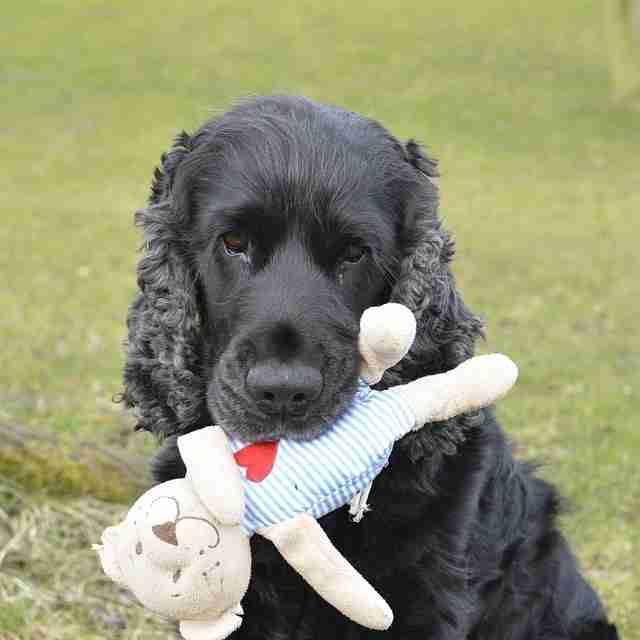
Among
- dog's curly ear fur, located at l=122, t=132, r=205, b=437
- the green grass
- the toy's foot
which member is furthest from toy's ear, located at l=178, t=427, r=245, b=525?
the green grass

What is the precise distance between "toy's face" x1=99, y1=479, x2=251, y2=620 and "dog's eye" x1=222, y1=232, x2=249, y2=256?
833 mm

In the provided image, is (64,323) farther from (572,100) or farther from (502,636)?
(572,100)

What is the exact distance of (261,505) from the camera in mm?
3105

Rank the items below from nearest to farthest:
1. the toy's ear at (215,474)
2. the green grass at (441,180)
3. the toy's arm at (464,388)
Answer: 1. the toy's ear at (215,474)
2. the toy's arm at (464,388)
3. the green grass at (441,180)

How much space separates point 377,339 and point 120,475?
2.78 meters

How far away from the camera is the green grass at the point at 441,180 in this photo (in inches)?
305

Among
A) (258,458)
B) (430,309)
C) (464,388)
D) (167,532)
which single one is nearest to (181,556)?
(167,532)

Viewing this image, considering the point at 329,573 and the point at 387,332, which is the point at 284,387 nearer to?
the point at 387,332

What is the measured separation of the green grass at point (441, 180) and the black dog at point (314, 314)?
0.70 metres

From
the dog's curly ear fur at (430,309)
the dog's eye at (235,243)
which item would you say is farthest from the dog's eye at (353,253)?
the dog's eye at (235,243)

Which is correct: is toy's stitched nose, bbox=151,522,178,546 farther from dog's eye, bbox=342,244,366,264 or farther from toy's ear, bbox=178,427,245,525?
dog's eye, bbox=342,244,366,264

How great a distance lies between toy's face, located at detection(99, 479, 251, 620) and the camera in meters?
3.00

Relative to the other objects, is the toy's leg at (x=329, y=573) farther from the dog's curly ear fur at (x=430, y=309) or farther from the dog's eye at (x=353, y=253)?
the dog's eye at (x=353, y=253)

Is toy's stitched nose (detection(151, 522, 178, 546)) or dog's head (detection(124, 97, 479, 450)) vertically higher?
dog's head (detection(124, 97, 479, 450))
